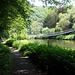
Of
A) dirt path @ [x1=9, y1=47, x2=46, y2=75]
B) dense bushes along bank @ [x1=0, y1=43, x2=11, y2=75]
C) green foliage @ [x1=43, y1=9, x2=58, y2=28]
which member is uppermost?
green foliage @ [x1=43, y1=9, x2=58, y2=28]

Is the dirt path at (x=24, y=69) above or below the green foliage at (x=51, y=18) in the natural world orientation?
below

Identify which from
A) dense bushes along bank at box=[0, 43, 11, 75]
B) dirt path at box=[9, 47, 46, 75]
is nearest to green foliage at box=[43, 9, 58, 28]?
dirt path at box=[9, 47, 46, 75]

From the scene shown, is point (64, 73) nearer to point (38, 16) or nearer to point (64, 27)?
point (64, 27)

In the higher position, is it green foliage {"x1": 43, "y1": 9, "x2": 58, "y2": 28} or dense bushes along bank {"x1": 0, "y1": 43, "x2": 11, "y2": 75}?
green foliage {"x1": 43, "y1": 9, "x2": 58, "y2": 28}

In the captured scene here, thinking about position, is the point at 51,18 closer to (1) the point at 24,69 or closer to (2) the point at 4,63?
(1) the point at 24,69

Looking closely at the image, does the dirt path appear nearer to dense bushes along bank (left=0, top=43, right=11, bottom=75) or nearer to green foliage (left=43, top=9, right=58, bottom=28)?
dense bushes along bank (left=0, top=43, right=11, bottom=75)

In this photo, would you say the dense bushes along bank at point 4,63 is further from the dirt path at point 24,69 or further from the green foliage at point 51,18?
the green foliage at point 51,18

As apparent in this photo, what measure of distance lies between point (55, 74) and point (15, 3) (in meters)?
3.96

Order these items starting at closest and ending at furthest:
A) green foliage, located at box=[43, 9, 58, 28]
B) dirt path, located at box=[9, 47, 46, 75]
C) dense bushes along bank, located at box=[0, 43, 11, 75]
Result: dense bushes along bank, located at box=[0, 43, 11, 75], dirt path, located at box=[9, 47, 46, 75], green foliage, located at box=[43, 9, 58, 28]

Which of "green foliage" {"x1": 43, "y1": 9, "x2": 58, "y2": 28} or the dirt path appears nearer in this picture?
the dirt path

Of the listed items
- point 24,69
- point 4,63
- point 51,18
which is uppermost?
point 51,18

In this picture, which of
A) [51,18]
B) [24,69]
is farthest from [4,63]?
[51,18]

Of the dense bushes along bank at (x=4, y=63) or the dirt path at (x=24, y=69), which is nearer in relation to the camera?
the dense bushes along bank at (x=4, y=63)

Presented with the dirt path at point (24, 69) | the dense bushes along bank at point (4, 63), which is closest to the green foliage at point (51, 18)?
the dirt path at point (24, 69)
